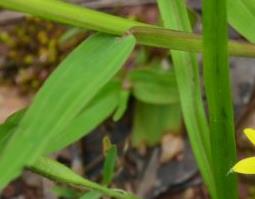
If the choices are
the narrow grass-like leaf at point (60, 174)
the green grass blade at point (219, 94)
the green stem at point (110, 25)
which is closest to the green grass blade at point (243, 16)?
the green stem at point (110, 25)

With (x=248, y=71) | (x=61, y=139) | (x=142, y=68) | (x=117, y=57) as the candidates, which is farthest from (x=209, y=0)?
(x=248, y=71)

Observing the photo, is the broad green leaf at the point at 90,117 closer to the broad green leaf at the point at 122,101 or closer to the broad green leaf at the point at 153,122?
the broad green leaf at the point at 122,101

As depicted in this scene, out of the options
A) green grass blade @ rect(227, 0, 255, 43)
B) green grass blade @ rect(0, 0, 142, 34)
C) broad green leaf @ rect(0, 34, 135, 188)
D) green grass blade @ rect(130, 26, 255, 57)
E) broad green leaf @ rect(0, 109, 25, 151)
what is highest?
green grass blade @ rect(0, 0, 142, 34)

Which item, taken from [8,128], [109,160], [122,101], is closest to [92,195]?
[109,160]

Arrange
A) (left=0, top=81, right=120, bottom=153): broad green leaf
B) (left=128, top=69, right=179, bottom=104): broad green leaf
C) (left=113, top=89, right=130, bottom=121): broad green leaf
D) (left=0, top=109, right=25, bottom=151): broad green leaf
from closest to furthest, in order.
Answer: (left=0, top=109, right=25, bottom=151): broad green leaf → (left=0, top=81, right=120, bottom=153): broad green leaf → (left=113, top=89, right=130, bottom=121): broad green leaf → (left=128, top=69, right=179, bottom=104): broad green leaf

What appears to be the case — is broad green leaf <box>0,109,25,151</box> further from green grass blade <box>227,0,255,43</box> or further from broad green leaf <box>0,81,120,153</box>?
green grass blade <box>227,0,255,43</box>

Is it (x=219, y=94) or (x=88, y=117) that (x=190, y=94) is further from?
(x=88, y=117)

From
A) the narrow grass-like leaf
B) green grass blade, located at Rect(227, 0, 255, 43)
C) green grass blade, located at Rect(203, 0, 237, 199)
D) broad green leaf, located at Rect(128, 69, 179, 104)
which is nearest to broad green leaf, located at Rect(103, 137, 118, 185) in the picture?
the narrow grass-like leaf
